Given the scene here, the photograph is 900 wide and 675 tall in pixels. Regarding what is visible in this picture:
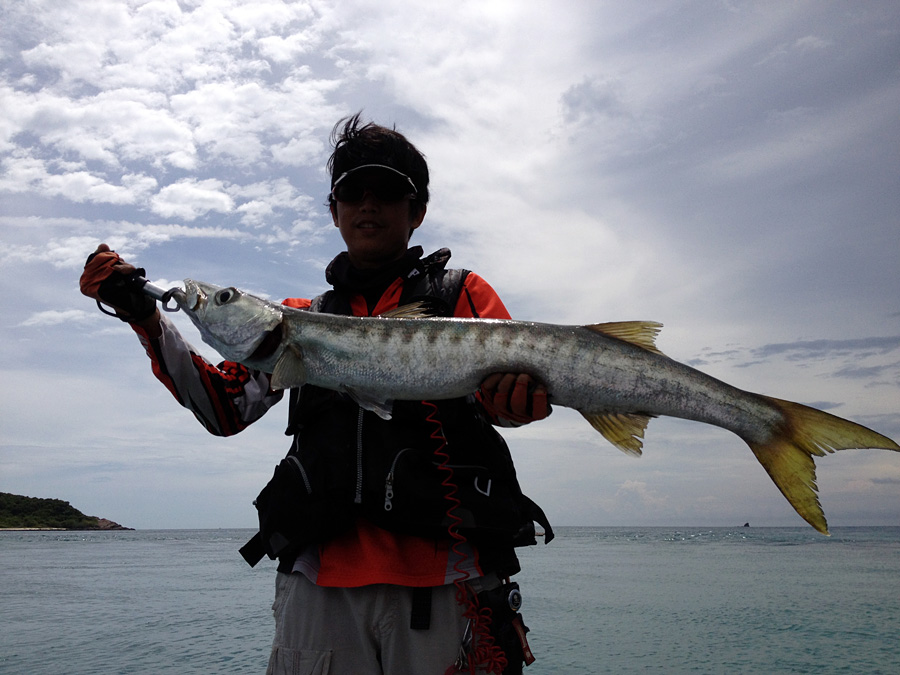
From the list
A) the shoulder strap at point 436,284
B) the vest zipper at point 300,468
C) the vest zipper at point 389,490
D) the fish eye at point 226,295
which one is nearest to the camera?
the vest zipper at point 389,490

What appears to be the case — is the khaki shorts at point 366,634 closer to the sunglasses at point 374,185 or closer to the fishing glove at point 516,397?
the fishing glove at point 516,397

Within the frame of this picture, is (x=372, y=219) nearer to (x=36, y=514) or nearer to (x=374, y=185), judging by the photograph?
(x=374, y=185)

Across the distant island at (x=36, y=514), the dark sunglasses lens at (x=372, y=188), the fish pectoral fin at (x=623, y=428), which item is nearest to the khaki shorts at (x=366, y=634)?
the fish pectoral fin at (x=623, y=428)

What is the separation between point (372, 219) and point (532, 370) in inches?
60.1

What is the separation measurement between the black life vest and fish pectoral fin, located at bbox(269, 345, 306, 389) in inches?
8.2

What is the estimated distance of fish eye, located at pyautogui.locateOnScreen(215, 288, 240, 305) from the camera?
3793mm

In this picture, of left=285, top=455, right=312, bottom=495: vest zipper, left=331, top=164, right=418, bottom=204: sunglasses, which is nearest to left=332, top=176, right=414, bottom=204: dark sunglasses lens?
left=331, top=164, right=418, bottom=204: sunglasses

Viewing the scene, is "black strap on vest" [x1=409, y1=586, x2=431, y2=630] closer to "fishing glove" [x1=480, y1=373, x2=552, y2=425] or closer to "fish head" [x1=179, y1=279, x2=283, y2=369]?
"fishing glove" [x1=480, y1=373, x2=552, y2=425]

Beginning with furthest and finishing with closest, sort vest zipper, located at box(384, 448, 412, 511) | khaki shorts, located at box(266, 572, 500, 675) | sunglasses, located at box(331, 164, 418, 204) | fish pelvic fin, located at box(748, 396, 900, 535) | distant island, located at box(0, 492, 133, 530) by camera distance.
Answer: distant island, located at box(0, 492, 133, 530) < sunglasses, located at box(331, 164, 418, 204) < fish pelvic fin, located at box(748, 396, 900, 535) < vest zipper, located at box(384, 448, 412, 511) < khaki shorts, located at box(266, 572, 500, 675)

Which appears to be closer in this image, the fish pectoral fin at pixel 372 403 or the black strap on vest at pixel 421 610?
the black strap on vest at pixel 421 610

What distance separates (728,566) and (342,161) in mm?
39560

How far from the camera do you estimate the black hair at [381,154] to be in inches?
168

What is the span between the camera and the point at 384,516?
10.6 feet

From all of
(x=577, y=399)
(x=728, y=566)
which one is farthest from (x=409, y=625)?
(x=728, y=566)
